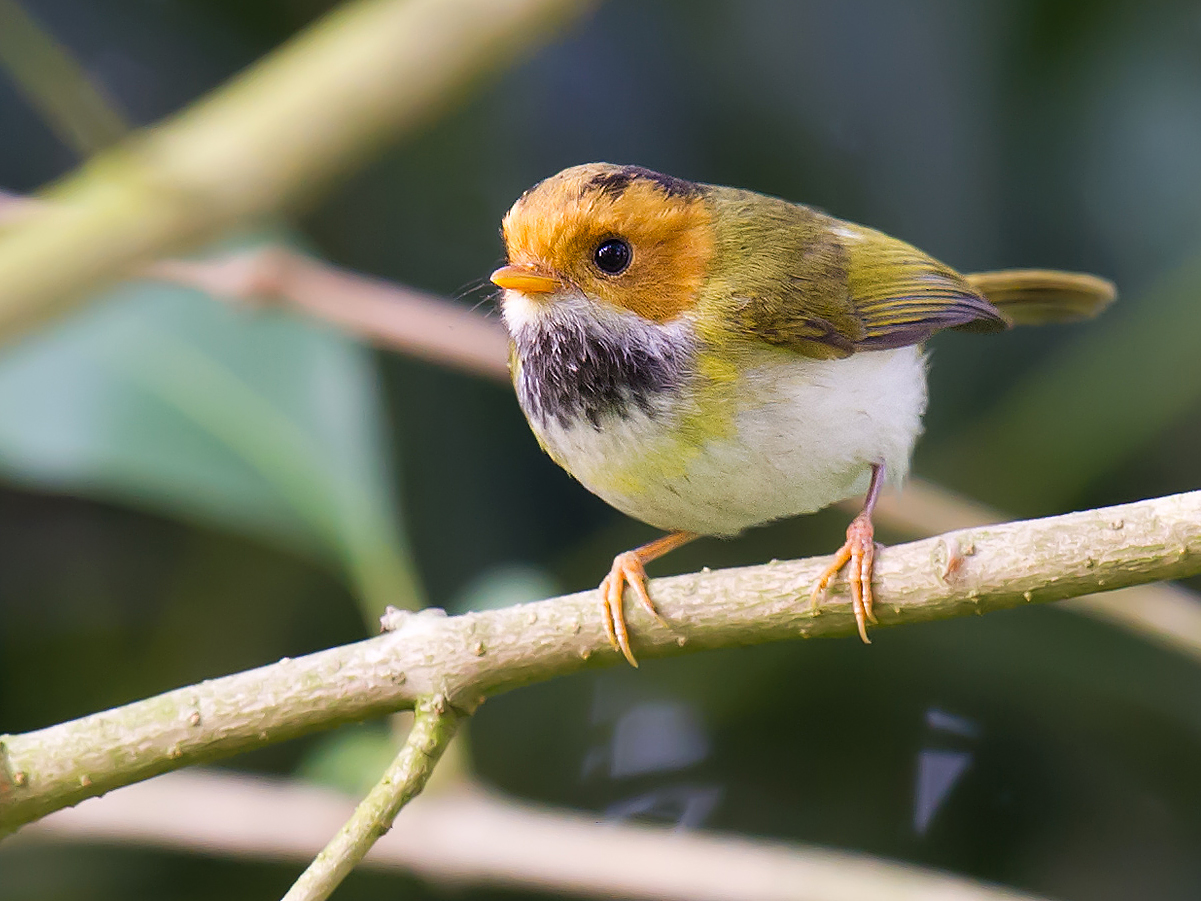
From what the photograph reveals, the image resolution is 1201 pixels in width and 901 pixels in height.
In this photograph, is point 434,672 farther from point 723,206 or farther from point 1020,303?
point 1020,303

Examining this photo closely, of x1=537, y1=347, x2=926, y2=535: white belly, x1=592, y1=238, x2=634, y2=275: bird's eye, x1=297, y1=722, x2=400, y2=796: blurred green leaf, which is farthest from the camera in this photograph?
x1=297, y1=722, x2=400, y2=796: blurred green leaf

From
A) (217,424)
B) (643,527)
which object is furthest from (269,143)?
(643,527)

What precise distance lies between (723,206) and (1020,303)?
963mm

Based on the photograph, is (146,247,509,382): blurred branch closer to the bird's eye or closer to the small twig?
the bird's eye

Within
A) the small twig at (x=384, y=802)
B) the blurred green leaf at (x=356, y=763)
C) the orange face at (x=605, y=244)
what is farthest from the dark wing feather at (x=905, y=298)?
the blurred green leaf at (x=356, y=763)

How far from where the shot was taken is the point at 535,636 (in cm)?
190

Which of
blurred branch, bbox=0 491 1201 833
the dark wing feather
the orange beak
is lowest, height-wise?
blurred branch, bbox=0 491 1201 833

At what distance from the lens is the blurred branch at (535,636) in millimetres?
1759

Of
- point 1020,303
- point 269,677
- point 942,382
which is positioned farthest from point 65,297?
point 942,382

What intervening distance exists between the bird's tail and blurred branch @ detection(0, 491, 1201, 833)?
140cm

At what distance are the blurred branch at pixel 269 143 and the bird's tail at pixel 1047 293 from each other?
154 cm

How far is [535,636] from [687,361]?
2.14 feet

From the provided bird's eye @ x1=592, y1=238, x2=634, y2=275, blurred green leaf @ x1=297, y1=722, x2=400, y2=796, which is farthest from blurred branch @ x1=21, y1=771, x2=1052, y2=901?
bird's eye @ x1=592, y1=238, x2=634, y2=275

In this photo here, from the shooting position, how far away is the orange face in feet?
7.70
